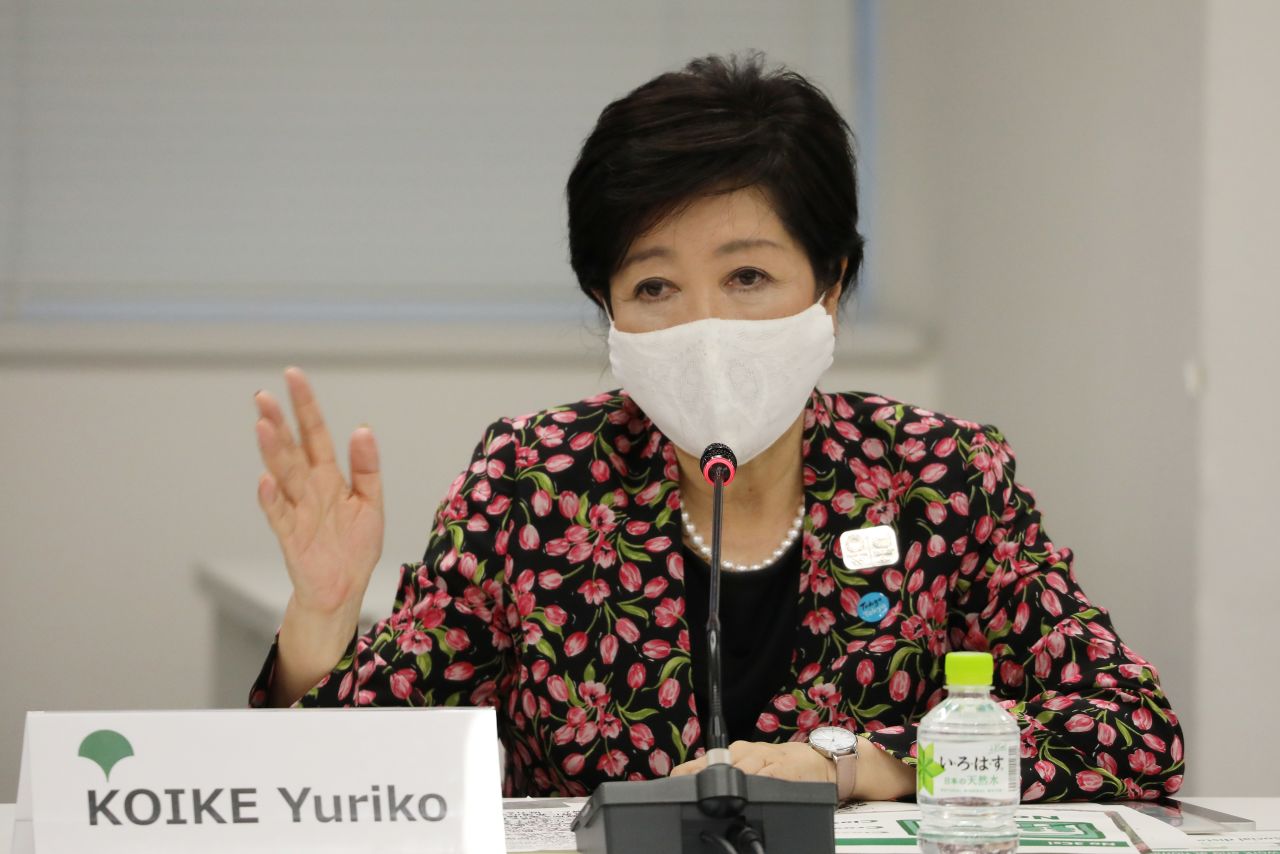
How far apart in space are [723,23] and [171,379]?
142 cm

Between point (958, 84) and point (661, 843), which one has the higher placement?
point (958, 84)

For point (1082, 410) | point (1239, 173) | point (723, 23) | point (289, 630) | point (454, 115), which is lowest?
point (289, 630)

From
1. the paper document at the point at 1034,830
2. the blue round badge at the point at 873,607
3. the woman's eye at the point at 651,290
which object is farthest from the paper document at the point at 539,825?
the woman's eye at the point at 651,290

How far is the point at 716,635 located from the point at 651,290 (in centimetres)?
54

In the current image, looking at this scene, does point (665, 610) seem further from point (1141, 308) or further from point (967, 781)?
point (1141, 308)

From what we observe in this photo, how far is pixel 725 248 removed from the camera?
4.89 ft

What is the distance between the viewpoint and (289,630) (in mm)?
1352

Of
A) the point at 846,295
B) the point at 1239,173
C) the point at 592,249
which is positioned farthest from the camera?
the point at 1239,173

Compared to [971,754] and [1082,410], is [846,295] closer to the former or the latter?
[971,754]

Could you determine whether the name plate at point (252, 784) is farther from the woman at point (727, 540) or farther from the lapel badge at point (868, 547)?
the lapel badge at point (868, 547)

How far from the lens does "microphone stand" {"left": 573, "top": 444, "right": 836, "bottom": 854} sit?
94 centimetres

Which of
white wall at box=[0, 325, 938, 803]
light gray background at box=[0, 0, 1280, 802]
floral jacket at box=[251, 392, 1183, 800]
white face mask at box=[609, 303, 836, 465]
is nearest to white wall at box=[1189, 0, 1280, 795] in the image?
light gray background at box=[0, 0, 1280, 802]

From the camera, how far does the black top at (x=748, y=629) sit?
5.02 feet

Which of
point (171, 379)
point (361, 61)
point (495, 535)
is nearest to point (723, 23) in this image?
point (361, 61)
